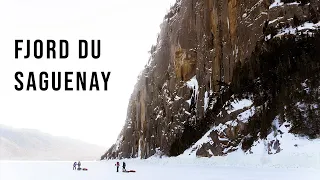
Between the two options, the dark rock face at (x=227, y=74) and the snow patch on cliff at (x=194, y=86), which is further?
the snow patch on cliff at (x=194, y=86)

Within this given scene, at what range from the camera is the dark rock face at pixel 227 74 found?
5081cm

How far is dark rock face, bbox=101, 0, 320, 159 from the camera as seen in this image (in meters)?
50.8

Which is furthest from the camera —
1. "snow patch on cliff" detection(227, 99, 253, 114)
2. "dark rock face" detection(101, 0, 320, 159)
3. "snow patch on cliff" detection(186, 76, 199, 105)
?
"snow patch on cliff" detection(186, 76, 199, 105)

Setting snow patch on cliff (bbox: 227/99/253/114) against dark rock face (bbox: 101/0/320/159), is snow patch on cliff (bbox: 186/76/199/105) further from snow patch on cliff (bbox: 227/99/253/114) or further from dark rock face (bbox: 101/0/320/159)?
snow patch on cliff (bbox: 227/99/253/114)

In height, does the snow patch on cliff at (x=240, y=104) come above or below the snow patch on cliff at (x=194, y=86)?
below

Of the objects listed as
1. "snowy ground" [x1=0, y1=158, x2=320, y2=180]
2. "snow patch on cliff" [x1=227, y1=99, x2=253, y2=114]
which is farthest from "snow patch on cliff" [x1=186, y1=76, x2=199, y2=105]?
"snow patch on cliff" [x1=227, y1=99, x2=253, y2=114]

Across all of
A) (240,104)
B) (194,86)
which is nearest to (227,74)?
(240,104)

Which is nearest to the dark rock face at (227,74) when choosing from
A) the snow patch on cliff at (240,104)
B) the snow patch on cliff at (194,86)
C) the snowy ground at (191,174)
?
the snow patch on cliff at (194,86)

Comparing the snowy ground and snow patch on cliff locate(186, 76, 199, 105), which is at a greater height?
snow patch on cliff locate(186, 76, 199, 105)

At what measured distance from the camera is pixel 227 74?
6606cm

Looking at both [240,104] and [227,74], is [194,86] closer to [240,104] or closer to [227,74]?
[227,74]

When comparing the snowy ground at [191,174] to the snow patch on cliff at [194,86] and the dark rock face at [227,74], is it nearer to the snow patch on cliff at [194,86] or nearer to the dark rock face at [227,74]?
the dark rock face at [227,74]

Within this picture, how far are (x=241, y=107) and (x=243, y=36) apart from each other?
40.8ft

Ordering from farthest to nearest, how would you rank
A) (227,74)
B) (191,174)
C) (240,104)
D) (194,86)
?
(194,86) < (227,74) < (240,104) < (191,174)
